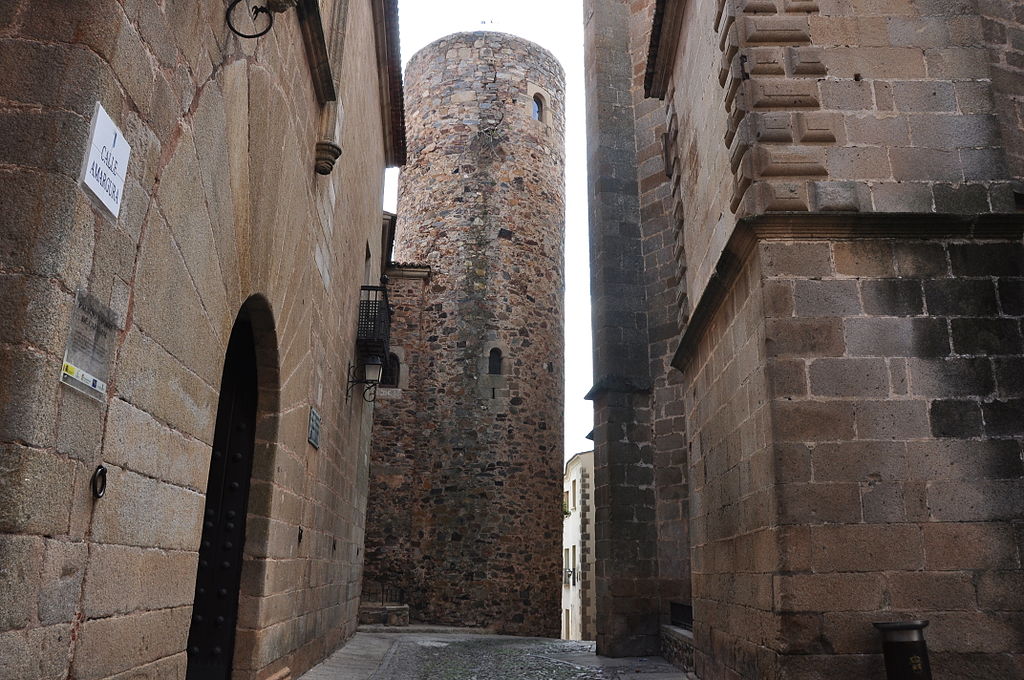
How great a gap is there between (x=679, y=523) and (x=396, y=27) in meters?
6.74

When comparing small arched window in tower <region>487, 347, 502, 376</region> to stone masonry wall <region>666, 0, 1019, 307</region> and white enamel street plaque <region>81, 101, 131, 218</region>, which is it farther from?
white enamel street plaque <region>81, 101, 131, 218</region>

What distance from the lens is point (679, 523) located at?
947 cm

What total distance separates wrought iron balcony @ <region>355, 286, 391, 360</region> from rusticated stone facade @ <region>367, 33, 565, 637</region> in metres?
6.82

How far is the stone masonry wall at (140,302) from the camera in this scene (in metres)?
1.89

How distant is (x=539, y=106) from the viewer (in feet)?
61.4

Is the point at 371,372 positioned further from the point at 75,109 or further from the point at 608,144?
the point at 75,109

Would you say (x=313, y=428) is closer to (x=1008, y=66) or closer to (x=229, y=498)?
(x=229, y=498)

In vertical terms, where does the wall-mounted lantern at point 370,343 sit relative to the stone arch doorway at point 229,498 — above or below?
above

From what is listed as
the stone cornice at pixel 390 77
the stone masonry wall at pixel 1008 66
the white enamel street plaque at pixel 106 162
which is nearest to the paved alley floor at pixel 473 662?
the white enamel street plaque at pixel 106 162

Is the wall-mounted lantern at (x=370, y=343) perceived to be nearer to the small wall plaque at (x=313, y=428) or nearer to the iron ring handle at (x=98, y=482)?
the small wall plaque at (x=313, y=428)

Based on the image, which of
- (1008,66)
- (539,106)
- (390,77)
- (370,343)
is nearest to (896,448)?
(1008,66)

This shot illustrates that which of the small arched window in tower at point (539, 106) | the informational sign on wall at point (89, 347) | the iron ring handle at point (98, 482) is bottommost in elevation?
the iron ring handle at point (98, 482)

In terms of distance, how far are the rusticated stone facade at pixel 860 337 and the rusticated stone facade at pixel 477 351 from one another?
974cm

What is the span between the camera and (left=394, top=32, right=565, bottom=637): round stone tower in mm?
15156
